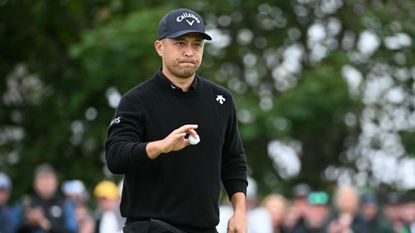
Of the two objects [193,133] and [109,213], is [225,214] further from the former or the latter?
[193,133]

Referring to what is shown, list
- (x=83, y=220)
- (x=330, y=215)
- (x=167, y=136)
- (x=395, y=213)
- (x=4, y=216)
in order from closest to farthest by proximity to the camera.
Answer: (x=167, y=136) < (x=4, y=216) < (x=83, y=220) < (x=330, y=215) < (x=395, y=213)

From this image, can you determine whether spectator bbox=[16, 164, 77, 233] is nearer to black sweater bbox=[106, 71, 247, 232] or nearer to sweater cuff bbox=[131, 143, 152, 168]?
black sweater bbox=[106, 71, 247, 232]

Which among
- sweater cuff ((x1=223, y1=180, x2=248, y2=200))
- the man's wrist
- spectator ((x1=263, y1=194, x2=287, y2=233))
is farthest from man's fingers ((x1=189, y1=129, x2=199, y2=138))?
spectator ((x1=263, y1=194, x2=287, y2=233))

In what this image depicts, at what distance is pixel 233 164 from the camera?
700 cm

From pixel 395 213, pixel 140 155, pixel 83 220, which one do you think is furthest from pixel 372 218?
pixel 140 155

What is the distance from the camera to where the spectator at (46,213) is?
14.2 meters

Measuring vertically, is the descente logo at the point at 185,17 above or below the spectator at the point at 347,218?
above

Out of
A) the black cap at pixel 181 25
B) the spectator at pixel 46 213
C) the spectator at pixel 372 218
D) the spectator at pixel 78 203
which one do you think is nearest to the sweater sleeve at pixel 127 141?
the black cap at pixel 181 25

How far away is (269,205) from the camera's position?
1730 cm

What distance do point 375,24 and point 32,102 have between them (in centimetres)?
725

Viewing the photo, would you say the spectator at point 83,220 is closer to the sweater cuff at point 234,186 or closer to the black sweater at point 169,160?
the sweater cuff at point 234,186

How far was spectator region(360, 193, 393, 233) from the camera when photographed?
15.7 metres

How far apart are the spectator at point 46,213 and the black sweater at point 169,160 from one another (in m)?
7.66

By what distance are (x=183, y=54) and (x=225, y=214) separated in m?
8.23
